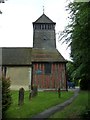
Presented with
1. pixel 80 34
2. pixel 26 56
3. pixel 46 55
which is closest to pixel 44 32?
pixel 46 55

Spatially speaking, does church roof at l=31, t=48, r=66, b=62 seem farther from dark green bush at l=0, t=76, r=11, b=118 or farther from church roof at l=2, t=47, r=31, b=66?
dark green bush at l=0, t=76, r=11, b=118

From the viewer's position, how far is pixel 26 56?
1620 inches

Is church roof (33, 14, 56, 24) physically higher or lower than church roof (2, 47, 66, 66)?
higher

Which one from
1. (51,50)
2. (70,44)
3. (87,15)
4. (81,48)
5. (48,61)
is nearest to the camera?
(87,15)

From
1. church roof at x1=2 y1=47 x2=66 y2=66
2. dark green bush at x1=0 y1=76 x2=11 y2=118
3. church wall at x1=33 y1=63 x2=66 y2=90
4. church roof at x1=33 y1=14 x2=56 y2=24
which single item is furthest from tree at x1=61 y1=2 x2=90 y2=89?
church roof at x1=33 y1=14 x2=56 y2=24

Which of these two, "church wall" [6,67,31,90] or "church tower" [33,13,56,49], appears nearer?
"church wall" [6,67,31,90]

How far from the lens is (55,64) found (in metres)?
39.4

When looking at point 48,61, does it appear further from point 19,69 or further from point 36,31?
point 36,31

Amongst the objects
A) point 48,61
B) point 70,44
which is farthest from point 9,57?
point 70,44

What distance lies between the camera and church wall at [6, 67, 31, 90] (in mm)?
39122

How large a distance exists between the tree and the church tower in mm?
30174

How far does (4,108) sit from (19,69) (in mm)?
26449

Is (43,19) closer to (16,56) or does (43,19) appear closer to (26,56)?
(26,56)

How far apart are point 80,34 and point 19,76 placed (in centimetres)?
2678
